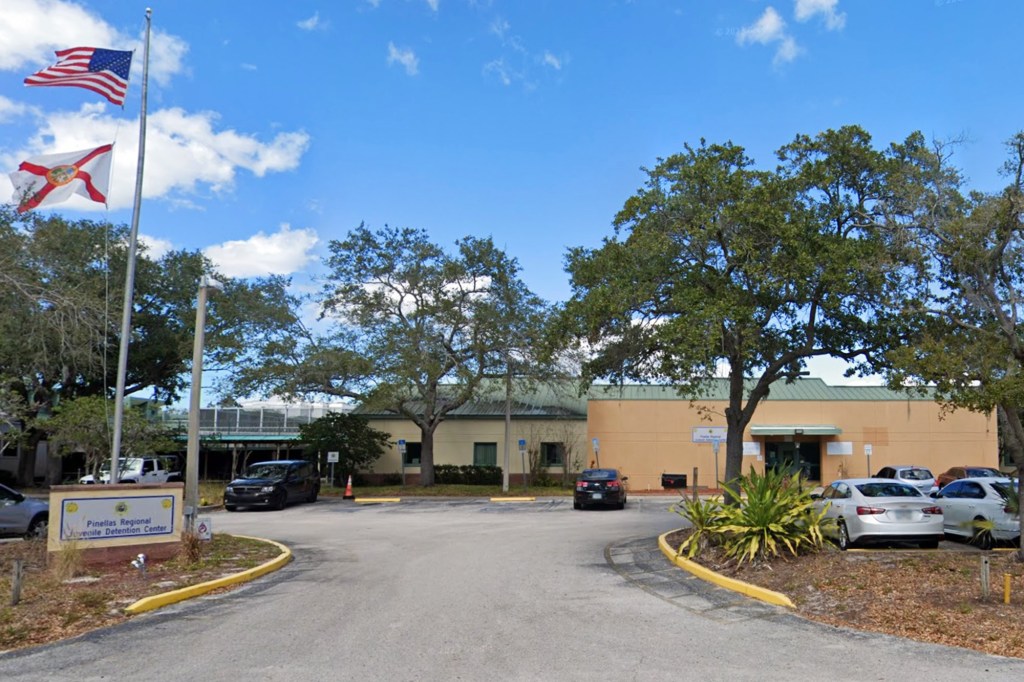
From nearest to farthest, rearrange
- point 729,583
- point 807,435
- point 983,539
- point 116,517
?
1. point 729,583
2. point 116,517
3. point 983,539
4. point 807,435

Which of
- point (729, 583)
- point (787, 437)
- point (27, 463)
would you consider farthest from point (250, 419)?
point (729, 583)

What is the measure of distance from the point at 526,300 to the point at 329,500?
39.2ft

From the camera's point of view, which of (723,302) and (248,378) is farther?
(248,378)

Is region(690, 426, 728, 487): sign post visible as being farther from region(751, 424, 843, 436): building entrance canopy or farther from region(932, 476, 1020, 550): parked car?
region(932, 476, 1020, 550): parked car

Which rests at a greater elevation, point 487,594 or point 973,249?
point 973,249

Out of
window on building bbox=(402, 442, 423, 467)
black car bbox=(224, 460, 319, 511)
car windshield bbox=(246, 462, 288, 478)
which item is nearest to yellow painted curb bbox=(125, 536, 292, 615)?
black car bbox=(224, 460, 319, 511)

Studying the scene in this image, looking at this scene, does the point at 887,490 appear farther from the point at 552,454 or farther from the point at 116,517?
the point at 552,454

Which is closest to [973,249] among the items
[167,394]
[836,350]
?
[836,350]

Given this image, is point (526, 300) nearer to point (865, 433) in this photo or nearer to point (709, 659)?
point (865, 433)

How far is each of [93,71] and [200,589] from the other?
33.1 ft

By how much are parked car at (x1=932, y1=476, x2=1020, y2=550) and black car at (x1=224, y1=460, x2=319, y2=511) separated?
20645mm

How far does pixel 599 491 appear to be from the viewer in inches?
1080

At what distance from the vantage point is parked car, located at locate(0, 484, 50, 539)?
1706 cm

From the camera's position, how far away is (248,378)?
35.1m
